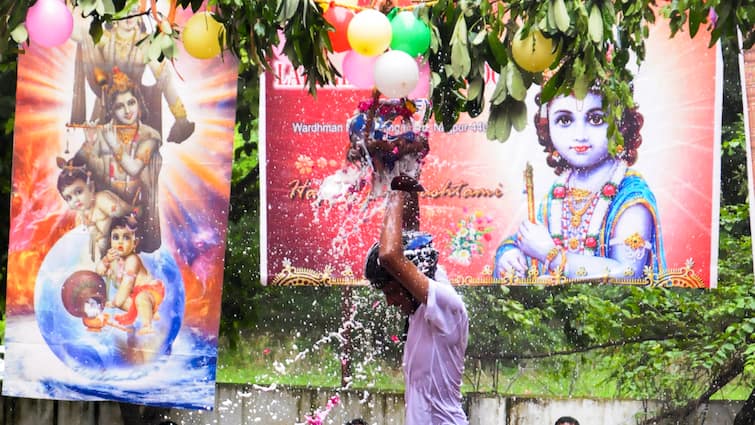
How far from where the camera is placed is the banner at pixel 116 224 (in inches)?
222

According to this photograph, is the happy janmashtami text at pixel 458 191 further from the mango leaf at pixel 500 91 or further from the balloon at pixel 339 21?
the mango leaf at pixel 500 91

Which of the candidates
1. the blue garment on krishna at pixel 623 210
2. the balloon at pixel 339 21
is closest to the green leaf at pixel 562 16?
the balloon at pixel 339 21

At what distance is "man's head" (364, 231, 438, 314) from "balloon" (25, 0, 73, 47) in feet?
4.60

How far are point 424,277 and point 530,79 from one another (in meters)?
0.71

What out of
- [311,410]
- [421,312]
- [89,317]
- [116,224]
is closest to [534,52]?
[421,312]

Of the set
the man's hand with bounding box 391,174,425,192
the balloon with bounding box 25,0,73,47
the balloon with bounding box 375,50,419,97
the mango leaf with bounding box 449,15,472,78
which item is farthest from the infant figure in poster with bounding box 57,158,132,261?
the mango leaf with bounding box 449,15,472,78

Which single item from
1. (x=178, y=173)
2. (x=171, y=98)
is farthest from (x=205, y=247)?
(x=171, y=98)

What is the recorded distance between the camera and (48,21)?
412 cm

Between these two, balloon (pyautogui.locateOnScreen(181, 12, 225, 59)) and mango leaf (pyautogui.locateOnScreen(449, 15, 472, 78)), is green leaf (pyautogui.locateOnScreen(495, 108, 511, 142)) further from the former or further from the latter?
balloon (pyautogui.locateOnScreen(181, 12, 225, 59))

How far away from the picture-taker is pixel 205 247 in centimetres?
563

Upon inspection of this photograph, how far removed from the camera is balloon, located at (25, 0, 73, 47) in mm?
4098

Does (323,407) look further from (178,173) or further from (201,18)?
(201,18)

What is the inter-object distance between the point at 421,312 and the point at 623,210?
2115mm

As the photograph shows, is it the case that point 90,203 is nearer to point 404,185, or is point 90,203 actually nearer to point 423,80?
point 423,80
